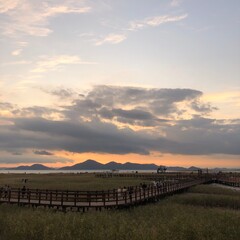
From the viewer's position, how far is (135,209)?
102 feet

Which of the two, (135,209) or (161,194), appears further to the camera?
(161,194)

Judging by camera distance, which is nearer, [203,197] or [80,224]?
[80,224]

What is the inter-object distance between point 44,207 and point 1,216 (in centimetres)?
560

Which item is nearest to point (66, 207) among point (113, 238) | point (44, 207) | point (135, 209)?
point (44, 207)

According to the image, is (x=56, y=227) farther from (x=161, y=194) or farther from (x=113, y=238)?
(x=161, y=194)

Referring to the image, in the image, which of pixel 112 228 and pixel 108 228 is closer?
pixel 112 228

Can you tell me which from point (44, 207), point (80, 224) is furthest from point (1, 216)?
point (80, 224)

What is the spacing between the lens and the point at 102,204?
3084 centimetres

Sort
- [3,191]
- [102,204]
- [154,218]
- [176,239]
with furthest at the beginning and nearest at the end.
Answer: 1. [3,191]
2. [102,204]
3. [154,218]
4. [176,239]

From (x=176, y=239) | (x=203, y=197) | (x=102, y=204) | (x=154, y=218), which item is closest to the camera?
(x=176, y=239)

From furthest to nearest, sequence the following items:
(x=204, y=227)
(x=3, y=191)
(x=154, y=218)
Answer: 1. (x=3, y=191)
2. (x=154, y=218)
3. (x=204, y=227)

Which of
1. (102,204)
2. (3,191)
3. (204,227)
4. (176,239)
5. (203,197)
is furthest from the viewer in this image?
(203,197)

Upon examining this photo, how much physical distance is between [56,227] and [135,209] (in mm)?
10796

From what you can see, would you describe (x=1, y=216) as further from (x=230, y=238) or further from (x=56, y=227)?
(x=230, y=238)
